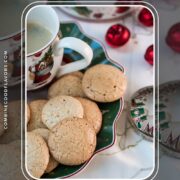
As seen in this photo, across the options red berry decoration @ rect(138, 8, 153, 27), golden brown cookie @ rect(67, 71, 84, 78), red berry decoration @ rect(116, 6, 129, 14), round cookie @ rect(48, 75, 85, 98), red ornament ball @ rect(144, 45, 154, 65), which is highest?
red berry decoration @ rect(116, 6, 129, 14)

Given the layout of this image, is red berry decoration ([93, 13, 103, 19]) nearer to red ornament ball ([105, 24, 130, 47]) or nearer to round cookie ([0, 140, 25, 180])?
red ornament ball ([105, 24, 130, 47])

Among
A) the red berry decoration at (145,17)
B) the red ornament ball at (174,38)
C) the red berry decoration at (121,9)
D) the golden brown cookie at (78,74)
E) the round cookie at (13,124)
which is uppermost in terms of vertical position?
the red berry decoration at (121,9)

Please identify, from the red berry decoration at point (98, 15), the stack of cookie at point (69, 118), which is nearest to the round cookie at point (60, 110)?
the stack of cookie at point (69, 118)

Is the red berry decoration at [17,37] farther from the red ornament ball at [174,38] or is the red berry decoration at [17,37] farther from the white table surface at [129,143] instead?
the red ornament ball at [174,38]

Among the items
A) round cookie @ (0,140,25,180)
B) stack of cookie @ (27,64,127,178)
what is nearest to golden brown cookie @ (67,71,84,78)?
stack of cookie @ (27,64,127,178)

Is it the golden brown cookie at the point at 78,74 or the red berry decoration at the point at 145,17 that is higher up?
the red berry decoration at the point at 145,17

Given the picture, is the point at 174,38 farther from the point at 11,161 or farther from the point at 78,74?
the point at 11,161

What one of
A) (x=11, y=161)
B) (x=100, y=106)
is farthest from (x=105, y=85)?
(x=11, y=161)
